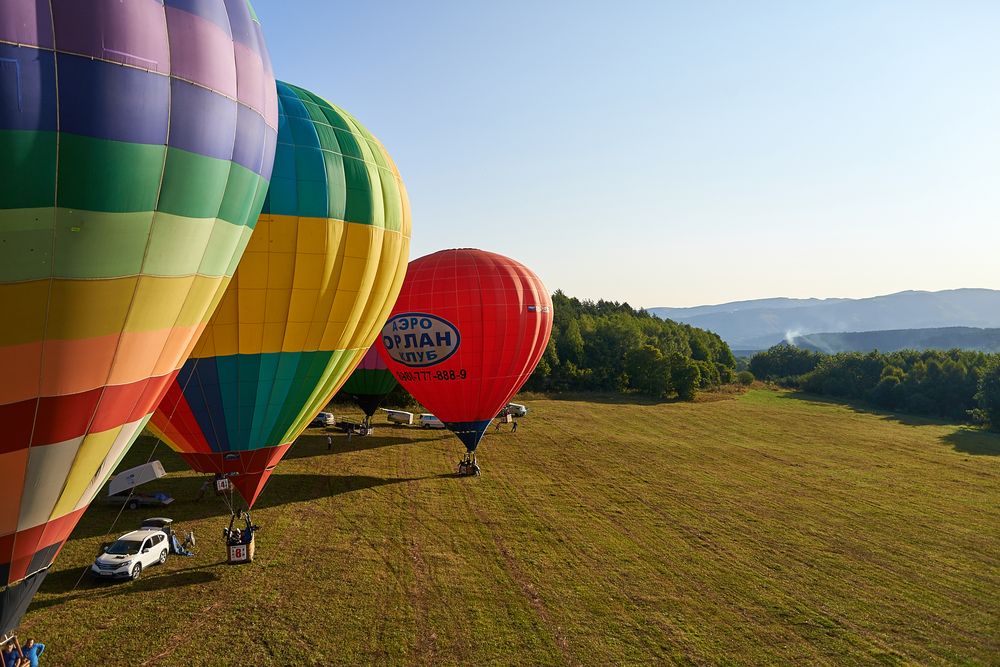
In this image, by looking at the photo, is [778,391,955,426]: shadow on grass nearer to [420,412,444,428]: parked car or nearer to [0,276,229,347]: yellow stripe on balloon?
[420,412,444,428]: parked car

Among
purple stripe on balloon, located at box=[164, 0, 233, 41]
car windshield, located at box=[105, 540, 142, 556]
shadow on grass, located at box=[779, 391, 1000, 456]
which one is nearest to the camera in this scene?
purple stripe on balloon, located at box=[164, 0, 233, 41]

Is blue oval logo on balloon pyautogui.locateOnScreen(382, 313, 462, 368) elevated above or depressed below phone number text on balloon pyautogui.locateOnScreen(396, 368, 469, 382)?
above

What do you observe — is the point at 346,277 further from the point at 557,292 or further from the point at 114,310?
the point at 557,292

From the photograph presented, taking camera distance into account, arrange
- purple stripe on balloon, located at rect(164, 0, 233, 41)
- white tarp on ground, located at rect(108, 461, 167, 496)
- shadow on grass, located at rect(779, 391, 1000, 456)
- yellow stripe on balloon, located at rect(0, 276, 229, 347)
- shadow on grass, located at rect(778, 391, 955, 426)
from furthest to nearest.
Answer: shadow on grass, located at rect(778, 391, 955, 426) < shadow on grass, located at rect(779, 391, 1000, 456) < white tarp on ground, located at rect(108, 461, 167, 496) < purple stripe on balloon, located at rect(164, 0, 233, 41) < yellow stripe on balloon, located at rect(0, 276, 229, 347)

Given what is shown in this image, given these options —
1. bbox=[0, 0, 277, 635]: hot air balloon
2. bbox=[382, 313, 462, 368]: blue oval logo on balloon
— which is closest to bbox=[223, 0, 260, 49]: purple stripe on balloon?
bbox=[0, 0, 277, 635]: hot air balloon

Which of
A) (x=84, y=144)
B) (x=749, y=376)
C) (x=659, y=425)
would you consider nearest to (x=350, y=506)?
(x=84, y=144)

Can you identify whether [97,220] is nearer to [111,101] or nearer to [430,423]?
[111,101]

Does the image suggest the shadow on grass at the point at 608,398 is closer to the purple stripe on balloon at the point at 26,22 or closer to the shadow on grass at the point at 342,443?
the shadow on grass at the point at 342,443
